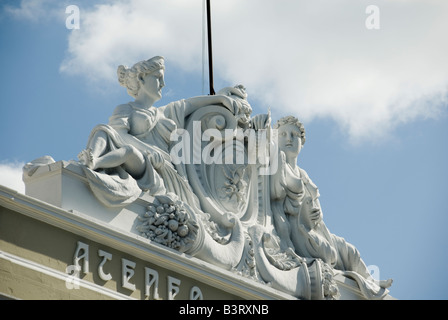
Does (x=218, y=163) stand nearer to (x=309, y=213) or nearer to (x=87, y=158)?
(x=309, y=213)

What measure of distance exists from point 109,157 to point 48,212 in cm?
132

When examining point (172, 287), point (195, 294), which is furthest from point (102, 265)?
point (195, 294)

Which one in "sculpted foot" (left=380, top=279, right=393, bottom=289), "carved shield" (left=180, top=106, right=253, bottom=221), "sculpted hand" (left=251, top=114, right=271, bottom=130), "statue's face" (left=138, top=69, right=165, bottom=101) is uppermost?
"statue's face" (left=138, top=69, right=165, bottom=101)

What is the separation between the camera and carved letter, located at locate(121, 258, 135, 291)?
15.5 m

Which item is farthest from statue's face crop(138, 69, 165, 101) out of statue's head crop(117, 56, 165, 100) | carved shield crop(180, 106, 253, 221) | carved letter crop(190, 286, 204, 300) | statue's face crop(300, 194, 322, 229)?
statue's face crop(300, 194, 322, 229)

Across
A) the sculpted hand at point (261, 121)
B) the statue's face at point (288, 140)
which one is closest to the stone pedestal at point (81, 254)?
the sculpted hand at point (261, 121)

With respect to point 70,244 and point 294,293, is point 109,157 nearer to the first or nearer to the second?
point 70,244

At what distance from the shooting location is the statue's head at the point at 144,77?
1716cm

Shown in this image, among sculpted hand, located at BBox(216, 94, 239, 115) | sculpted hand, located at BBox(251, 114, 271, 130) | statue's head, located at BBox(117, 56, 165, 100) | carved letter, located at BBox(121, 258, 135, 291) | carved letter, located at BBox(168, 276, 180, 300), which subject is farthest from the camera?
sculpted hand, located at BBox(251, 114, 271, 130)

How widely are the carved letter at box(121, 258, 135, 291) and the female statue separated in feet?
9.59

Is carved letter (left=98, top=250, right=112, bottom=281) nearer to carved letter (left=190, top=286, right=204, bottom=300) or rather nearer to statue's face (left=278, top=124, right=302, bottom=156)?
carved letter (left=190, top=286, right=204, bottom=300)

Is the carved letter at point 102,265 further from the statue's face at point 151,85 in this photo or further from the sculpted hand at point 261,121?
the sculpted hand at point 261,121
